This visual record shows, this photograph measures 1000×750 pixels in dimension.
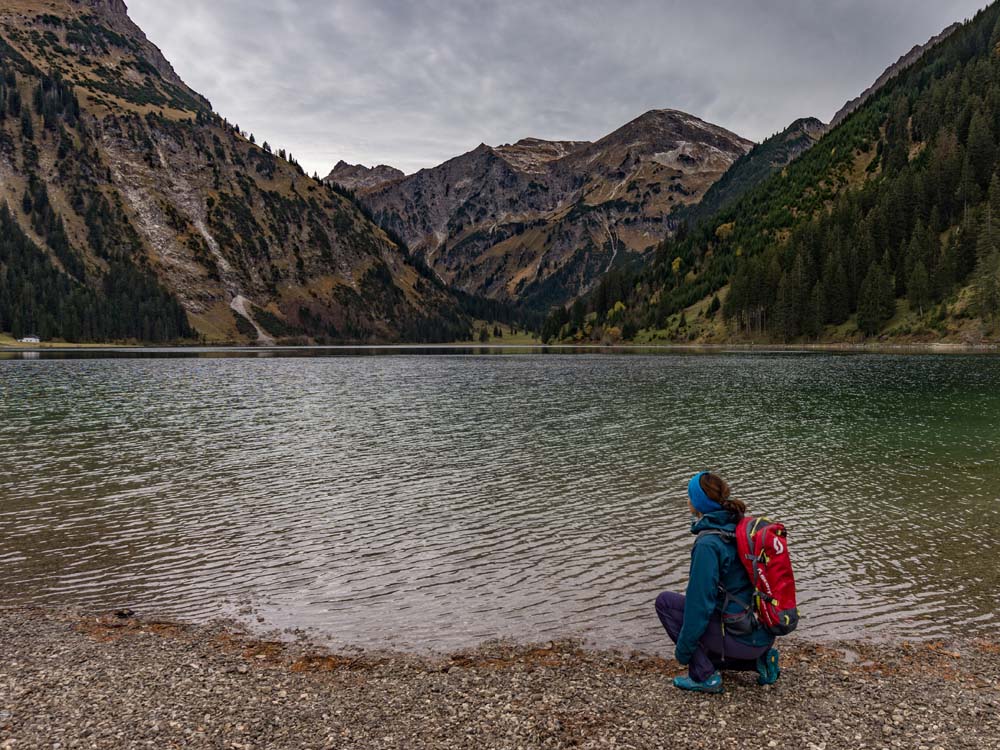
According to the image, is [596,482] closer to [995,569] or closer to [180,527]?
[995,569]

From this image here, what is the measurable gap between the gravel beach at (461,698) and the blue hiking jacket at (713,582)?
107 centimetres

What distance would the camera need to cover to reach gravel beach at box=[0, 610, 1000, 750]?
866 cm

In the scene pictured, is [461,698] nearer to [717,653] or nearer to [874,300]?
[717,653]

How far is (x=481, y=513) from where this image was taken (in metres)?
22.7

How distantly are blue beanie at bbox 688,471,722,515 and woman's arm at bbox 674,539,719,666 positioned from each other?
51 centimetres

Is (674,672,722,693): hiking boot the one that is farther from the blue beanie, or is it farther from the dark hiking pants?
the blue beanie

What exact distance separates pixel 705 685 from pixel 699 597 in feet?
5.50

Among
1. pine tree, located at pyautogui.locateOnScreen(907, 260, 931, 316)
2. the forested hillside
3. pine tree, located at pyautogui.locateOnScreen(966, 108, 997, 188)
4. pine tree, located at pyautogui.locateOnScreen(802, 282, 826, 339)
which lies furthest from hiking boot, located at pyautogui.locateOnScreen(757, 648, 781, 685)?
pine tree, located at pyautogui.locateOnScreen(966, 108, 997, 188)

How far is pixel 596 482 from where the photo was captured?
90.4ft

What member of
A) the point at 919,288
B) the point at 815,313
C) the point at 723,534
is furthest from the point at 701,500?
the point at 815,313

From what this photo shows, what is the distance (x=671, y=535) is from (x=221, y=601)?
13285 mm

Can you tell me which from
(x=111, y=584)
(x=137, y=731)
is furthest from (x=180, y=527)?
(x=137, y=731)

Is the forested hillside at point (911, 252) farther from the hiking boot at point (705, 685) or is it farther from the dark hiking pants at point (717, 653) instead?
the hiking boot at point (705, 685)

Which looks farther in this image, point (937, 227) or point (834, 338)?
point (834, 338)
